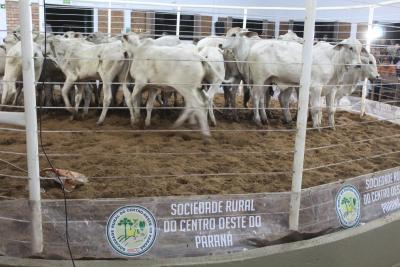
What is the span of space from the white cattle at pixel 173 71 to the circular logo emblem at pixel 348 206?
2158 mm

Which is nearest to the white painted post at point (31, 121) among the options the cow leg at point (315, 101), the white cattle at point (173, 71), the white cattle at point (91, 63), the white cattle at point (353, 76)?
the white cattle at point (173, 71)

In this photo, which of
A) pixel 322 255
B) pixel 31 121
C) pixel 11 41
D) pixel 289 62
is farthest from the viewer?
pixel 11 41

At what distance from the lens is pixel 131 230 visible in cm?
318

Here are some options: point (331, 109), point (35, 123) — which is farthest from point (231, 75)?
point (35, 123)

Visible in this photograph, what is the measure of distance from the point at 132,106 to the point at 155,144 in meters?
1.07

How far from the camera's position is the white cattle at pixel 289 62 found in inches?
268

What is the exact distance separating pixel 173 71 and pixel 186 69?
159 mm

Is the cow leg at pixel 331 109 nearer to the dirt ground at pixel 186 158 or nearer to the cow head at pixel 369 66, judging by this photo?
the dirt ground at pixel 186 158

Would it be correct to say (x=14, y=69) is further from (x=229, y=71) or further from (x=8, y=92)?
(x=229, y=71)

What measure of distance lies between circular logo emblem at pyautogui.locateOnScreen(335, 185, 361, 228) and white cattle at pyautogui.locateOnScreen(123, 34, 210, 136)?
2158 mm

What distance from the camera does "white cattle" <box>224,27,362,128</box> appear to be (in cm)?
Answer: 680

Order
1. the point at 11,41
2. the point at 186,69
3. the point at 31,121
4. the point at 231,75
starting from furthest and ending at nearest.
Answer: the point at 231,75 → the point at 11,41 → the point at 186,69 → the point at 31,121

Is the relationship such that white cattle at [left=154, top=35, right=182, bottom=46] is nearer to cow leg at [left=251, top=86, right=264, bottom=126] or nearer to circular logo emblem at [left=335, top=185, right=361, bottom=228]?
cow leg at [left=251, top=86, right=264, bottom=126]

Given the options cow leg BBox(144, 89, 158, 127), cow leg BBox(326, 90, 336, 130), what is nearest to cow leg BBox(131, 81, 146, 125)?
cow leg BBox(144, 89, 158, 127)
